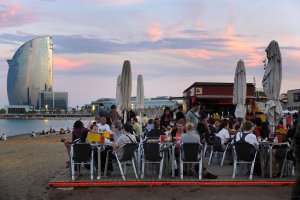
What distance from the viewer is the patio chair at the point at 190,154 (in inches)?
→ 334

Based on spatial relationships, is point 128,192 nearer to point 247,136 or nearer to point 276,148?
→ point 247,136

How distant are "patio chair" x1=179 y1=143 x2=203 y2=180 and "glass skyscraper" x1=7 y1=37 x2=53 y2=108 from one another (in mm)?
171778

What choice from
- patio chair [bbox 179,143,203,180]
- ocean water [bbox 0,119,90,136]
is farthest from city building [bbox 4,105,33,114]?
patio chair [bbox 179,143,203,180]

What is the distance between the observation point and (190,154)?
8.58 m

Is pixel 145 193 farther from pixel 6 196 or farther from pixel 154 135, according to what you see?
pixel 154 135

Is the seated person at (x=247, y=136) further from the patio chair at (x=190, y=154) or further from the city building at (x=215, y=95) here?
Answer: the city building at (x=215, y=95)

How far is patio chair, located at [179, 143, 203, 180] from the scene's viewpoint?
27.8 ft

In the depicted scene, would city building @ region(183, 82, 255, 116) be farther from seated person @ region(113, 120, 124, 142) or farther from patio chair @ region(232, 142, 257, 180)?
patio chair @ region(232, 142, 257, 180)

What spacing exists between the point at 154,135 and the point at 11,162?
14.4ft

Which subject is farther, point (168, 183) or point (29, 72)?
point (29, 72)

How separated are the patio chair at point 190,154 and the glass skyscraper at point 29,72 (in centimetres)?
17178

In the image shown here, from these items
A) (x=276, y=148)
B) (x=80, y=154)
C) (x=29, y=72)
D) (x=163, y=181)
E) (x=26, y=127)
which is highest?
(x=29, y=72)

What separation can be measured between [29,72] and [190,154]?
17486 cm

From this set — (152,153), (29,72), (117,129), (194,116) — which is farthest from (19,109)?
(152,153)
